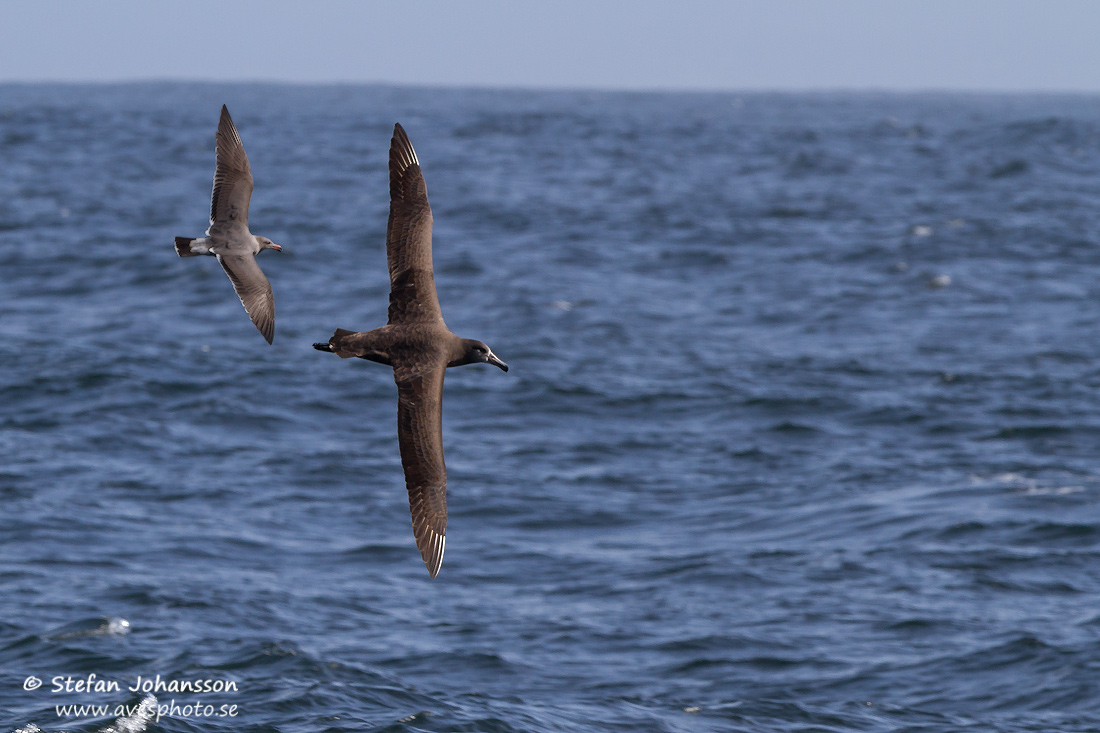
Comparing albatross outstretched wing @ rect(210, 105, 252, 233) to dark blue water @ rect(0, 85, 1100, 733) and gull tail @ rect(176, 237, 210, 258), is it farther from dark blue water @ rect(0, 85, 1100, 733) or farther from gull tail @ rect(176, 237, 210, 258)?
dark blue water @ rect(0, 85, 1100, 733)

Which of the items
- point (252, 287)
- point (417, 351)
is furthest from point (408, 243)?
point (252, 287)

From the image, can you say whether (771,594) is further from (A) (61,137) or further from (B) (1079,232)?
(A) (61,137)

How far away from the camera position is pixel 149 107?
144 m

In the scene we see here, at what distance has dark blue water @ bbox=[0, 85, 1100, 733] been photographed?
19734 mm

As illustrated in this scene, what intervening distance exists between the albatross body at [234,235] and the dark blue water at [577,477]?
767 centimetres

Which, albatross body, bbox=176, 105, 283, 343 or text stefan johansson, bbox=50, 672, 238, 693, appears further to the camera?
text stefan johansson, bbox=50, 672, 238, 693

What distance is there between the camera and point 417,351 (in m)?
11.2

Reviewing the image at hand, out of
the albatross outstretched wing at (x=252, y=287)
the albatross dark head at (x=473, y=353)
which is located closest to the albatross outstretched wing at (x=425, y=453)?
the albatross dark head at (x=473, y=353)

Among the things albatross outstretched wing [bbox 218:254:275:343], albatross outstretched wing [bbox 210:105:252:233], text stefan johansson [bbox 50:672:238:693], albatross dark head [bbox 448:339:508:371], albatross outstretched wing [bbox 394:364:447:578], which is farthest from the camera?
text stefan johansson [bbox 50:672:238:693]

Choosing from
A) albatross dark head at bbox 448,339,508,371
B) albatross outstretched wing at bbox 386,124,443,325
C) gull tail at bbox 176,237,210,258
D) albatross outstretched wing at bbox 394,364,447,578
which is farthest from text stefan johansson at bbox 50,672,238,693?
albatross dark head at bbox 448,339,508,371

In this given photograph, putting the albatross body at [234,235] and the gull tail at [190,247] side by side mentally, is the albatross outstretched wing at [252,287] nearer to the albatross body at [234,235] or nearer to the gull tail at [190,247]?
the albatross body at [234,235]

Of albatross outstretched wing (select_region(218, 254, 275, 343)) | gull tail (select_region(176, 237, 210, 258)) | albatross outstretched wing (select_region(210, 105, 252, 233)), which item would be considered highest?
albatross outstretched wing (select_region(210, 105, 252, 233))

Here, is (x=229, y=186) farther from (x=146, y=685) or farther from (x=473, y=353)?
(x=146, y=685)

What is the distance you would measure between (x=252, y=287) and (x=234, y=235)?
0.50 m
